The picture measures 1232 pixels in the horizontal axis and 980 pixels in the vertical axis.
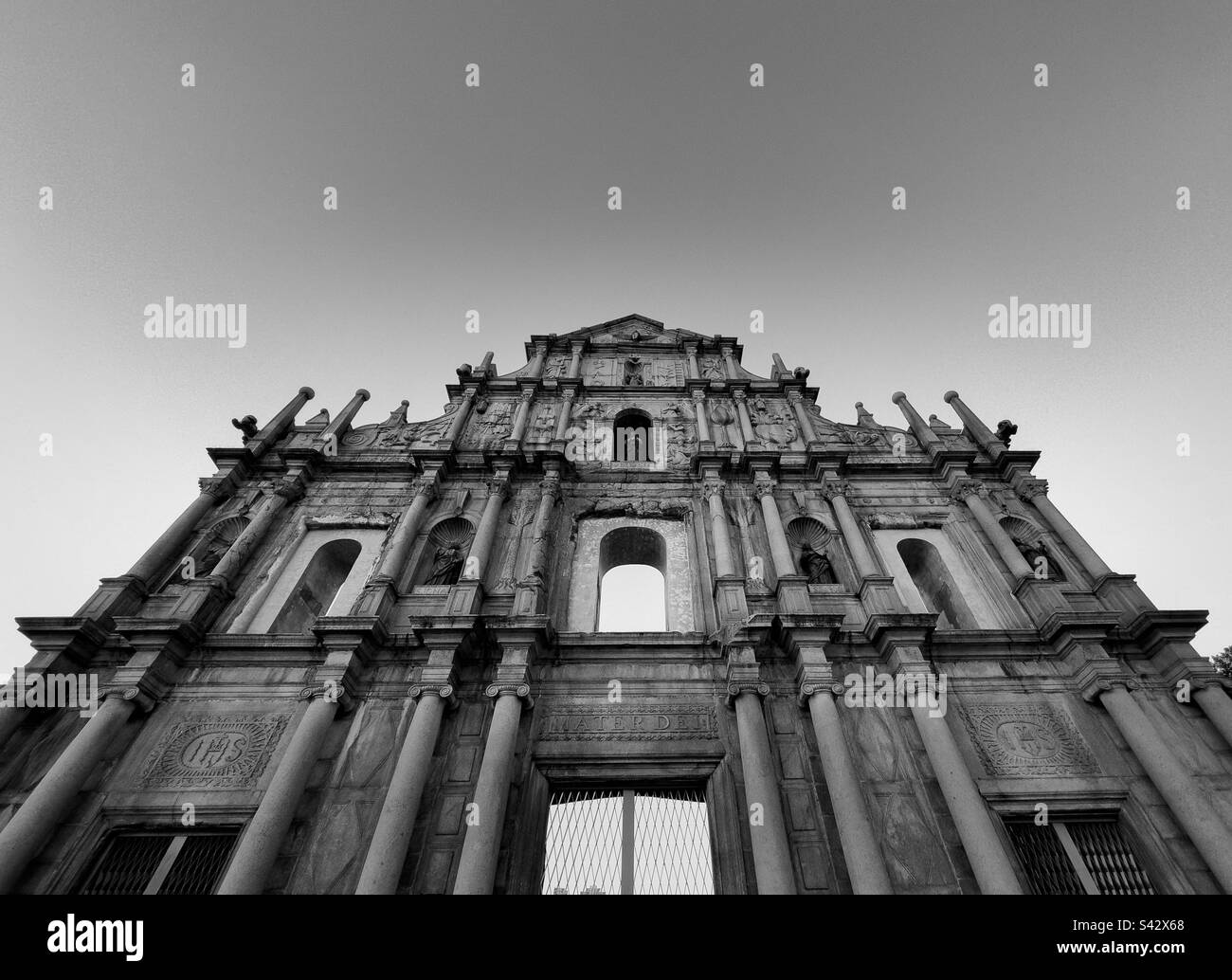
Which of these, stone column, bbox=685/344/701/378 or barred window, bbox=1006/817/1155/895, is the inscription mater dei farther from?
stone column, bbox=685/344/701/378

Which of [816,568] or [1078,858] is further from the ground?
[816,568]

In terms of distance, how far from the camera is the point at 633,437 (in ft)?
55.6

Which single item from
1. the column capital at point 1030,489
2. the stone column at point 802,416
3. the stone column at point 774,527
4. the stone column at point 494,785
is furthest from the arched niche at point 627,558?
the column capital at point 1030,489

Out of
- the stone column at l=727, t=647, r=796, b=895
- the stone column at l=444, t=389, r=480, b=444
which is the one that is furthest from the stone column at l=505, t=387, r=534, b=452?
the stone column at l=727, t=647, r=796, b=895

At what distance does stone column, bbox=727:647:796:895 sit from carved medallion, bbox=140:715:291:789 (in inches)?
269

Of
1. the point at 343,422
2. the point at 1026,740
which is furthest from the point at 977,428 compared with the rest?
the point at 343,422

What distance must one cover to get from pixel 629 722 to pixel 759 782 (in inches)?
84.1

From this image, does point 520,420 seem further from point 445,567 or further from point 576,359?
point 445,567

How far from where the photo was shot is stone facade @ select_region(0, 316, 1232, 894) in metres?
8.55

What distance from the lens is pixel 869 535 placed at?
13.5 m
